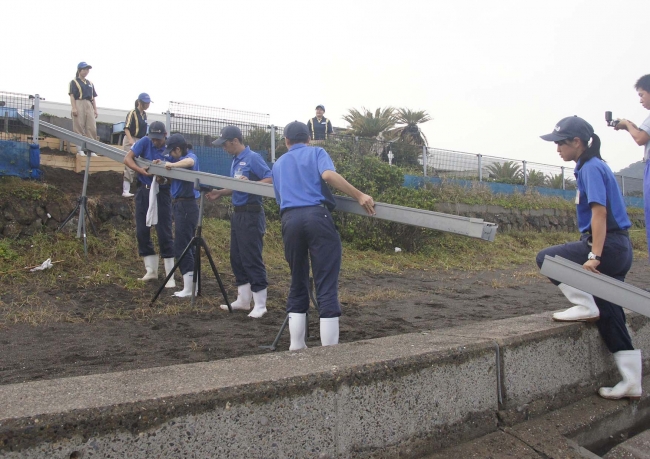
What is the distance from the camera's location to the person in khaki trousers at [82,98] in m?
9.14

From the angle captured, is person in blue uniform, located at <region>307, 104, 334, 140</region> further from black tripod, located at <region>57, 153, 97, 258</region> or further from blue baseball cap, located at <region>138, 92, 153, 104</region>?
black tripod, located at <region>57, 153, 97, 258</region>

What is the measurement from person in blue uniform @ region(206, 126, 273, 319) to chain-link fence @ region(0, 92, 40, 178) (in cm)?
463

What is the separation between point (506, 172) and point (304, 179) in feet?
47.3

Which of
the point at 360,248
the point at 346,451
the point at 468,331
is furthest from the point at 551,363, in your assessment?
the point at 360,248

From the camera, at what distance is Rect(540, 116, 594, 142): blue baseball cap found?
3338 mm

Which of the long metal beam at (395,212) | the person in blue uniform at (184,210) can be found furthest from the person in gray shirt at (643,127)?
the person in blue uniform at (184,210)

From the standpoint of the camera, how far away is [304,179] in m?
3.61

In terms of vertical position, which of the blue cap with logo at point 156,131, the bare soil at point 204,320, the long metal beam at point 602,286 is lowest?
the bare soil at point 204,320

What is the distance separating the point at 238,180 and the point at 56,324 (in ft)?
7.22

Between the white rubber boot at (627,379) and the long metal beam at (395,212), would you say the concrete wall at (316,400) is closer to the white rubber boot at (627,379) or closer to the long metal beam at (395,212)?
the white rubber boot at (627,379)

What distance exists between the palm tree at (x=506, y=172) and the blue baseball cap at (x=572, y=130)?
42.8 ft

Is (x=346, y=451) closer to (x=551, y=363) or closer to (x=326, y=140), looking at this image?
(x=551, y=363)

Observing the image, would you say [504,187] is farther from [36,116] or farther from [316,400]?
[316,400]

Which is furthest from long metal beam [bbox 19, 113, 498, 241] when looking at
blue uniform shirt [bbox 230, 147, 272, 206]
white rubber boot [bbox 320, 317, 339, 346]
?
white rubber boot [bbox 320, 317, 339, 346]
